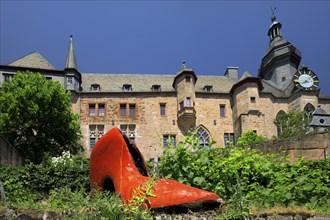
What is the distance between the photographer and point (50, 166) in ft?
50.5

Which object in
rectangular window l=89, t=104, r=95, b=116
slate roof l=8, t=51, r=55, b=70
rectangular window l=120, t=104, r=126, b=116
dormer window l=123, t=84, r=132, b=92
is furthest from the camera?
dormer window l=123, t=84, r=132, b=92

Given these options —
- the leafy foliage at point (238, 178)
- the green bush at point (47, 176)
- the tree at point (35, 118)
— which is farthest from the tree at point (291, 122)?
the leafy foliage at point (238, 178)

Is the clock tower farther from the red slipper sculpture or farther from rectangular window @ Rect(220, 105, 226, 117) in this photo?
the red slipper sculpture

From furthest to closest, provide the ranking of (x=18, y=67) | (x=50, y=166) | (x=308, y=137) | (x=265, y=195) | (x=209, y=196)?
(x=18, y=67) → (x=50, y=166) → (x=308, y=137) → (x=265, y=195) → (x=209, y=196)

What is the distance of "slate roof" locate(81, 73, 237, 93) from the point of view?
43.6m

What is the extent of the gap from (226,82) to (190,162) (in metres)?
40.5

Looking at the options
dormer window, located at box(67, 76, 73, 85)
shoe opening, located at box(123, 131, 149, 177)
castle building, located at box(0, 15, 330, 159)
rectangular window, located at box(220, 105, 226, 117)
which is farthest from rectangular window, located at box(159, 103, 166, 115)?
shoe opening, located at box(123, 131, 149, 177)

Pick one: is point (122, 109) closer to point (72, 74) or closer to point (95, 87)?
point (95, 87)

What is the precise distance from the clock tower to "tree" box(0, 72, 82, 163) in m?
25.8

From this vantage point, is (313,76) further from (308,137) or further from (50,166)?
(50,166)

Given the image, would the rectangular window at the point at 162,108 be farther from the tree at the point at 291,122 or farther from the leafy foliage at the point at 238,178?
the leafy foliage at the point at 238,178

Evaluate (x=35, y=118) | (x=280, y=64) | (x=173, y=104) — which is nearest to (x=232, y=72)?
(x=280, y=64)

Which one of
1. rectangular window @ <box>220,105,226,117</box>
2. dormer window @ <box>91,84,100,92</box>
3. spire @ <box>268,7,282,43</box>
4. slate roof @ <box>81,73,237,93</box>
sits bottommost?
rectangular window @ <box>220,105,226,117</box>

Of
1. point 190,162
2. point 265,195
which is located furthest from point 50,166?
point 265,195
